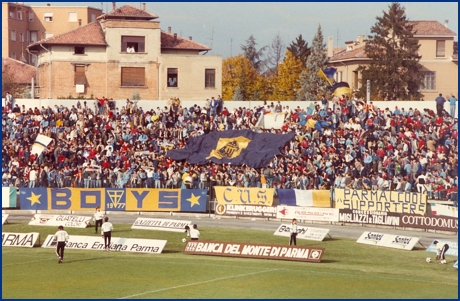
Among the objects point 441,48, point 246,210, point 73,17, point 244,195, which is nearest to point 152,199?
point 244,195

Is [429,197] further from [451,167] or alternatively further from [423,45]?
[423,45]

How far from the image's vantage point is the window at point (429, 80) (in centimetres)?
8769

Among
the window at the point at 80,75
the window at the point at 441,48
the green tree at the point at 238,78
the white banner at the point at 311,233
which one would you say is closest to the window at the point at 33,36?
the green tree at the point at 238,78

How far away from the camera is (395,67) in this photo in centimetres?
8756

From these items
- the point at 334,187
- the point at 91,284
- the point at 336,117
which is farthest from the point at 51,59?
the point at 91,284

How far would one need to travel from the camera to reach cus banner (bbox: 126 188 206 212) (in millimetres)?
56688

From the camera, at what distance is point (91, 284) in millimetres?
32844

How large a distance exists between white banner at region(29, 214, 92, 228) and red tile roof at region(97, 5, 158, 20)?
35.4 metres

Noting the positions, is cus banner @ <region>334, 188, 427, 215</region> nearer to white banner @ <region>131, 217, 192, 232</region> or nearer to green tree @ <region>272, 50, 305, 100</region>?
white banner @ <region>131, 217, 192, 232</region>

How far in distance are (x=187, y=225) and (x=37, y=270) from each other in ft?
39.1

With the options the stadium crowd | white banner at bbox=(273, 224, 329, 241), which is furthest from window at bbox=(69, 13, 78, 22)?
white banner at bbox=(273, 224, 329, 241)

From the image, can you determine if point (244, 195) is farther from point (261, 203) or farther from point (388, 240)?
point (388, 240)

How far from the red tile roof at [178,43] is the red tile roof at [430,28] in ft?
74.6

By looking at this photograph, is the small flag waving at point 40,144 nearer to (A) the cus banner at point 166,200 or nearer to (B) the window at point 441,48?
(A) the cus banner at point 166,200
